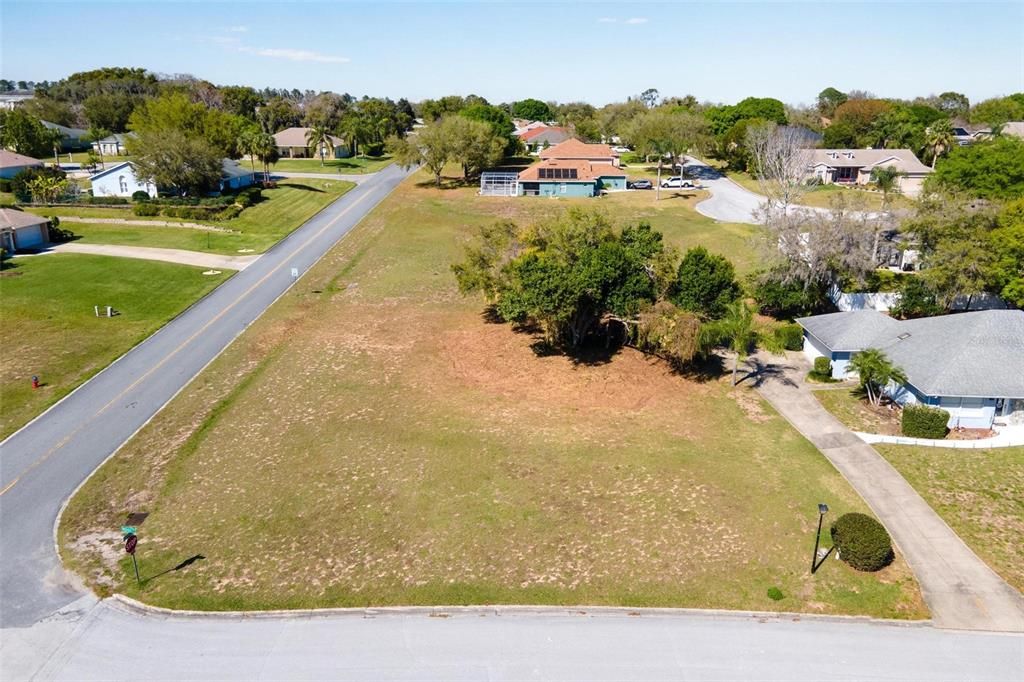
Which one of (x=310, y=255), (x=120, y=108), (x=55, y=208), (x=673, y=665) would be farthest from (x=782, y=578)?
(x=120, y=108)

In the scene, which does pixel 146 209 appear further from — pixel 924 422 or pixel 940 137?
pixel 940 137

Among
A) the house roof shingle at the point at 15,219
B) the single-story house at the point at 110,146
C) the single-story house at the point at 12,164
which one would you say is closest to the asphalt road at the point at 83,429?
the house roof shingle at the point at 15,219

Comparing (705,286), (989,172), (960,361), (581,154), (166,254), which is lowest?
(960,361)

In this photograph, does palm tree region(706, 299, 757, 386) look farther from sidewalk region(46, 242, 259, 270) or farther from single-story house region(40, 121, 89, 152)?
single-story house region(40, 121, 89, 152)

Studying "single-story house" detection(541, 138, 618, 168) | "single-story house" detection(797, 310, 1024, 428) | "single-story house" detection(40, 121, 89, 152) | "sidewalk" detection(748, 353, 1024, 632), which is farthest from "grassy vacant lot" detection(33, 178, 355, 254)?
"single-story house" detection(40, 121, 89, 152)

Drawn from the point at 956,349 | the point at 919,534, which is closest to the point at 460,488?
the point at 919,534

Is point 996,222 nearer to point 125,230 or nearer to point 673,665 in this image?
point 673,665
